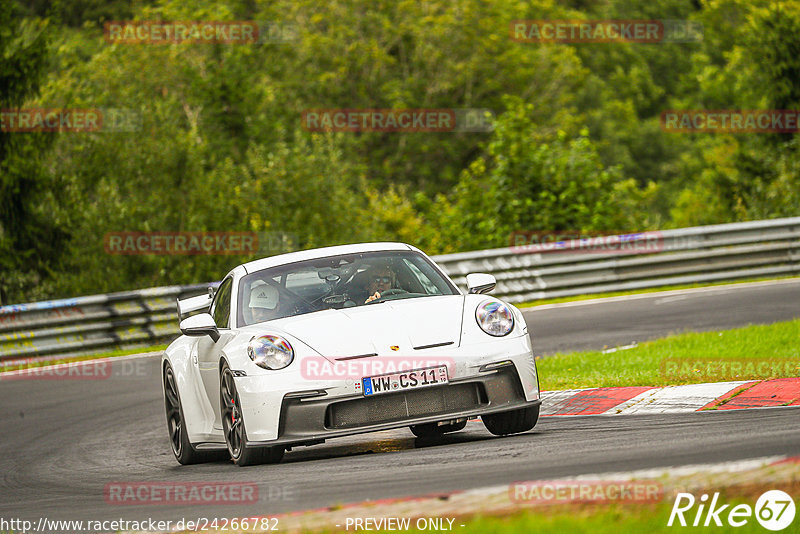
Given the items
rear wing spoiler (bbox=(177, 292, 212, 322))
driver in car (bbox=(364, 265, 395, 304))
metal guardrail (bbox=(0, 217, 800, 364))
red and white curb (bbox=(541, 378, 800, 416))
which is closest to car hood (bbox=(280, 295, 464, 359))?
driver in car (bbox=(364, 265, 395, 304))

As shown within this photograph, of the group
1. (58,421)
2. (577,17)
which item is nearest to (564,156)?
(58,421)

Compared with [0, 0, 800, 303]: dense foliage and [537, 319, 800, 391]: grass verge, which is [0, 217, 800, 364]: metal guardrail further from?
[537, 319, 800, 391]: grass verge

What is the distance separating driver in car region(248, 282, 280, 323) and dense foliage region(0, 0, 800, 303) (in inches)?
608

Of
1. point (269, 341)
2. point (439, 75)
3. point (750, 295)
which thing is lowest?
point (750, 295)

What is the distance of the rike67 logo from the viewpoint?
14.0 feet

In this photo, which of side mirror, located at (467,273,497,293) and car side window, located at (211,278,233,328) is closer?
side mirror, located at (467,273,497,293)

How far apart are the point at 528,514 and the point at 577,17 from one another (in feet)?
186

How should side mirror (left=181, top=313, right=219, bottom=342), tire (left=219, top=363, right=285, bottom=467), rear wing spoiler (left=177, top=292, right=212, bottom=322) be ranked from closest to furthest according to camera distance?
tire (left=219, top=363, right=285, bottom=467) < side mirror (left=181, top=313, right=219, bottom=342) < rear wing spoiler (left=177, top=292, right=212, bottom=322)

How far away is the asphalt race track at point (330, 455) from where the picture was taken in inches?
224

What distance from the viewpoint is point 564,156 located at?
84.7 feet

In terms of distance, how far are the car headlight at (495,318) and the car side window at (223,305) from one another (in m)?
1.80

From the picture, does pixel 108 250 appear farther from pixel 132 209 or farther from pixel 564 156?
pixel 564 156

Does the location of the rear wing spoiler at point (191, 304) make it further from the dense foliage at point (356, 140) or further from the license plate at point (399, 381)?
the dense foliage at point (356, 140)

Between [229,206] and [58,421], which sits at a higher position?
[229,206]
